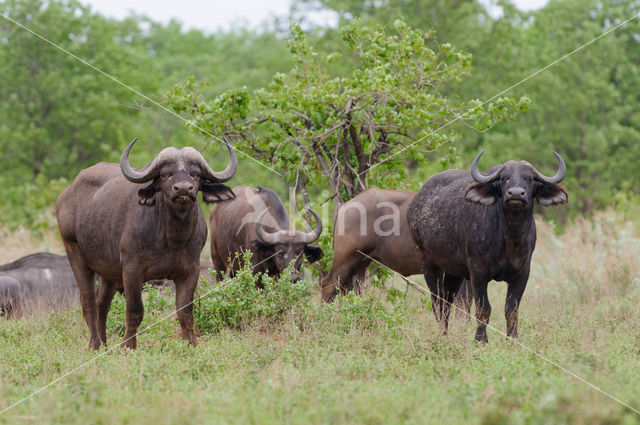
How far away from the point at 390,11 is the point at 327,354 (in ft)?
75.2

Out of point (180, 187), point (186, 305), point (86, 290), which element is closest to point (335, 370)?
point (186, 305)

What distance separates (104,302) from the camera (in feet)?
27.8

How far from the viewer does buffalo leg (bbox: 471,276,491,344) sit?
26.0 ft

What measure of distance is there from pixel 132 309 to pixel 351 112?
470 centimetres

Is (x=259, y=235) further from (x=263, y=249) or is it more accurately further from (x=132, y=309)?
(x=132, y=309)

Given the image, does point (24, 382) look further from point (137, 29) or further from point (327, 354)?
point (137, 29)

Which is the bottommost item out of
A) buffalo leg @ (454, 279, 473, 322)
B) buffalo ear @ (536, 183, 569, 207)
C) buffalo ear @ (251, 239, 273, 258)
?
buffalo leg @ (454, 279, 473, 322)

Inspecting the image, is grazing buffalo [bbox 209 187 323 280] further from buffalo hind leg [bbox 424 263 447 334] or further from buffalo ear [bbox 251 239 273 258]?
buffalo hind leg [bbox 424 263 447 334]

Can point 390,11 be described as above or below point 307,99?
above

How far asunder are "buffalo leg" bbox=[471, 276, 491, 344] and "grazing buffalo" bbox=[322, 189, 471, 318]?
7.08 ft

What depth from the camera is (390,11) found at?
2795 centimetres

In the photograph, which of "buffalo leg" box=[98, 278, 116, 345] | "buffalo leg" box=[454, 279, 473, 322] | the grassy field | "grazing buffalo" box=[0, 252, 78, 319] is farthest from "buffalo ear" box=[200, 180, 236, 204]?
"grazing buffalo" box=[0, 252, 78, 319]

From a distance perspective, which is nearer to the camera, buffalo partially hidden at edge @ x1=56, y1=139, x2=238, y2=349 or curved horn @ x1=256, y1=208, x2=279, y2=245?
buffalo partially hidden at edge @ x1=56, y1=139, x2=238, y2=349

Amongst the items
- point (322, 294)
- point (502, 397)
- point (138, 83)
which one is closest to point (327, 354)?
point (502, 397)
